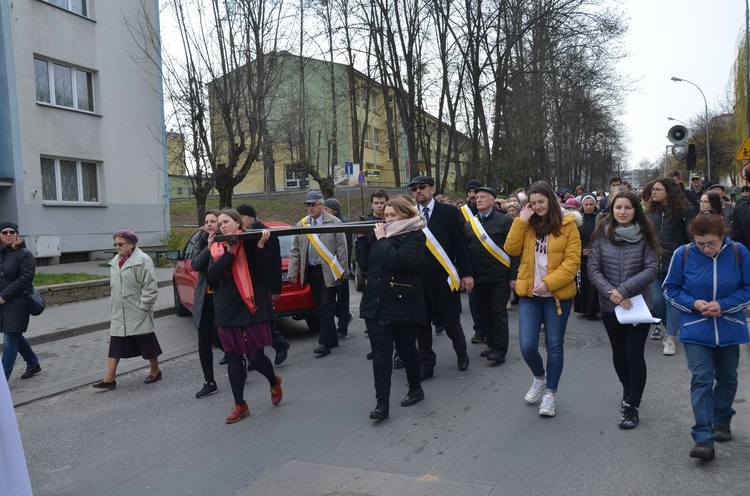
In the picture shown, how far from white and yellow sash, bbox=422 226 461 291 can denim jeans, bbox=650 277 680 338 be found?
7.49 ft

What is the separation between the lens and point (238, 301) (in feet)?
18.2

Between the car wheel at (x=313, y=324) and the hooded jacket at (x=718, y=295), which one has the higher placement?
the hooded jacket at (x=718, y=295)

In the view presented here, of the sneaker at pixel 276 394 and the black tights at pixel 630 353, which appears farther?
the sneaker at pixel 276 394

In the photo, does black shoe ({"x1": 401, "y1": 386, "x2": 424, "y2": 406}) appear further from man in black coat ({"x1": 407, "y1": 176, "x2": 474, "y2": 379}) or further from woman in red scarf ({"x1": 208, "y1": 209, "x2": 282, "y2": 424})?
woman in red scarf ({"x1": 208, "y1": 209, "x2": 282, "y2": 424})

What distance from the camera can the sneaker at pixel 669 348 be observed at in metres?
6.97

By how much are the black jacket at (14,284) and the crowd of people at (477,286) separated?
14 mm

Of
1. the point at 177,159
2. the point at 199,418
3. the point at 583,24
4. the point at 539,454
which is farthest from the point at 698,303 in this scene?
the point at 583,24

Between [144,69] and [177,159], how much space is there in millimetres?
4055

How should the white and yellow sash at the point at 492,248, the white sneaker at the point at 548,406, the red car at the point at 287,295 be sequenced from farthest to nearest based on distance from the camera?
the red car at the point at 287,295 → the white and yellow sash at the point at 492,248 → the white sneaker at the point at 548,406

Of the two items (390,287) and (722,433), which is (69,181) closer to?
(390,287)

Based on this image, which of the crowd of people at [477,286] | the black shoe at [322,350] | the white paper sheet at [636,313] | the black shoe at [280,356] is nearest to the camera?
the crowd of people at [477,286]

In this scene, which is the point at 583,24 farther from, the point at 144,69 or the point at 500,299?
the point at 500,299

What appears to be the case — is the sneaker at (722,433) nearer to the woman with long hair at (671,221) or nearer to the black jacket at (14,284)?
the woman with long hair at (671,221)

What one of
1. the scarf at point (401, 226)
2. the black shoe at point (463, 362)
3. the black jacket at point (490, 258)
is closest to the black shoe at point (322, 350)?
the black shoe at point (463, 362)
